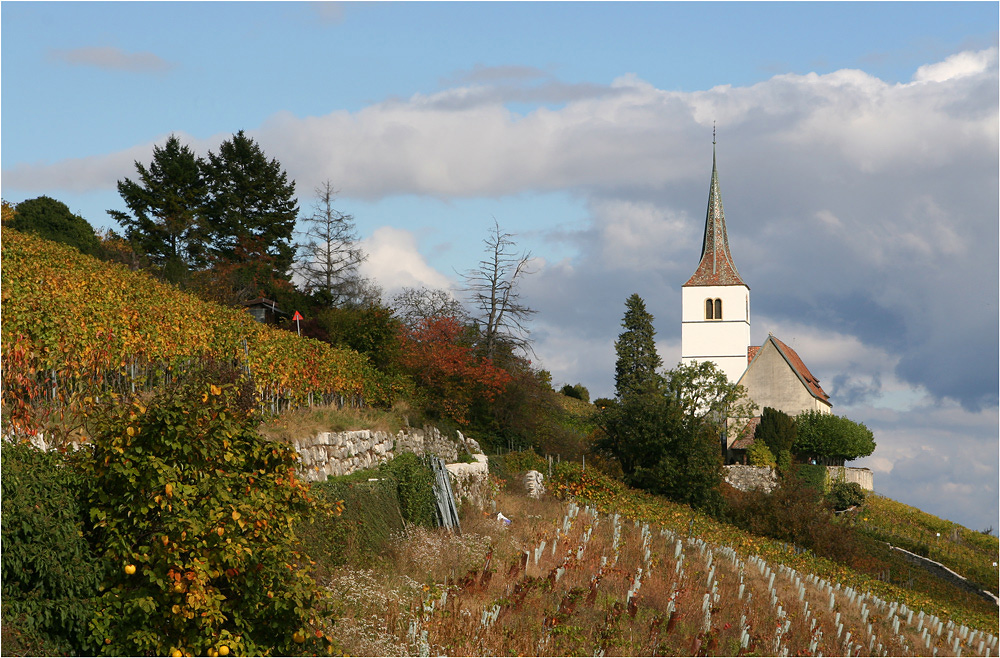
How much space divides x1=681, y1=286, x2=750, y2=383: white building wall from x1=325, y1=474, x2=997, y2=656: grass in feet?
→ 129

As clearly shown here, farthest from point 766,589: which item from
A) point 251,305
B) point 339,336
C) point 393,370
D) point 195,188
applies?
point 195,188

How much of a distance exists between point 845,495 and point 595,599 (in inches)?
1268

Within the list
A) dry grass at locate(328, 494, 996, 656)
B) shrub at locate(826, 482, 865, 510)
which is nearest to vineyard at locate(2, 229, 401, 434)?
dry grass at locate(328, 494, 996, 656)

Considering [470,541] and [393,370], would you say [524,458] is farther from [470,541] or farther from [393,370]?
[470,541]

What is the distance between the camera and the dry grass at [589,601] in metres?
10.1

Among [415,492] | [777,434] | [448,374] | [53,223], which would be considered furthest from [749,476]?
[53,223]

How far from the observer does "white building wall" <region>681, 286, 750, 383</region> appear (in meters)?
60.3

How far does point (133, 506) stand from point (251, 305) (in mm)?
24750

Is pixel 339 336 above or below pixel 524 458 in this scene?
above

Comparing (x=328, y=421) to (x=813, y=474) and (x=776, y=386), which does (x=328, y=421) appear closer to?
(x=813, y=474)

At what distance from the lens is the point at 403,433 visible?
68.0ft

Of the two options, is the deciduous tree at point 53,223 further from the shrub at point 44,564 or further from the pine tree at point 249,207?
the shrub at point 44,564

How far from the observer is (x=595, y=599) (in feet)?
40.7

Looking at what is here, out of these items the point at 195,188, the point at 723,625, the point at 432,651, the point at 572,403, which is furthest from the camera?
the point at 572,403
